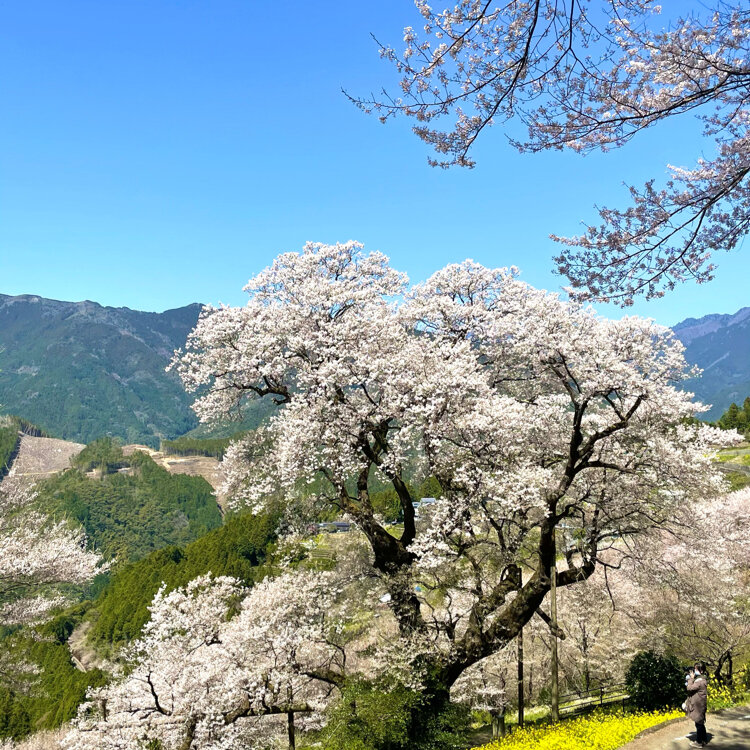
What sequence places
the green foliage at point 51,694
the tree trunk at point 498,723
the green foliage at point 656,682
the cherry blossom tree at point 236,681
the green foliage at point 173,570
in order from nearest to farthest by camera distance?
the green foliage at point 656,682 → the cherry blossom tree at point 236,681 → the tree trunk at point 498,723 → the green foliage at point 51,694 → the green foliage at point 173,570

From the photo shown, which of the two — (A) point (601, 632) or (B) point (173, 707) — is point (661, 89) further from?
(A) point (601, 632)

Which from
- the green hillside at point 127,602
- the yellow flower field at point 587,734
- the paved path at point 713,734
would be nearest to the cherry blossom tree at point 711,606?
the yellow flower field at point 587,734

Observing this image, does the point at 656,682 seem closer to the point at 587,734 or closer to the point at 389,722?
the point at 587,734

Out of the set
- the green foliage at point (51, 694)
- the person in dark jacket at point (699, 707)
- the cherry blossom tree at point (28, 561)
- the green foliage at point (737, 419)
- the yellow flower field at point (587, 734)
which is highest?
the green foliage at point (737, 419)

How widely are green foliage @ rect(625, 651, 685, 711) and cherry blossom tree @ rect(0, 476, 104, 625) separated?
18.9 m

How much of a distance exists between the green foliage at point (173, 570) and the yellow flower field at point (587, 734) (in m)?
92.4

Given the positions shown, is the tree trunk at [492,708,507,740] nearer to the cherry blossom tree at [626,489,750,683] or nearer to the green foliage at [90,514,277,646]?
the cherry blossom tree at [626,489,750,683]

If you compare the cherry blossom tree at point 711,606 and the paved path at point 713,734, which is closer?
the paved path at point 713,734

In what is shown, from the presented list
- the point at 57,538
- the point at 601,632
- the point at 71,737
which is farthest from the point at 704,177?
the point at 601,632

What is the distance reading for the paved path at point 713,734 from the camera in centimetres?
1129

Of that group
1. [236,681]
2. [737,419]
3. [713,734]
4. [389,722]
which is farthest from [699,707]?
[737,419]

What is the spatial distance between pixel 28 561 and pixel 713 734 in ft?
60.8

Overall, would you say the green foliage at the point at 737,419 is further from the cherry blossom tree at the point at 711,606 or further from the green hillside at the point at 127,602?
the green hillside at the point at 127,602

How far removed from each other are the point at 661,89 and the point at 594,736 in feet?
Result: 48.9
